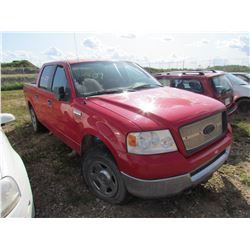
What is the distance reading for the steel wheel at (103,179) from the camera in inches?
99.9

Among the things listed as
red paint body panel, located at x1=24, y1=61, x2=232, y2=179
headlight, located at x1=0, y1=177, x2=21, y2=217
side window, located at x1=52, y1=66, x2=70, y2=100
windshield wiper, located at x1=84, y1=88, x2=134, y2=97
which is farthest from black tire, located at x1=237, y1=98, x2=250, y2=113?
headlight, located at x1=0, y1=177, x2=21, y2=217

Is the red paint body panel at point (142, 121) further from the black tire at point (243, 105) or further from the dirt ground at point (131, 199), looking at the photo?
the black tire at point (243, 105)

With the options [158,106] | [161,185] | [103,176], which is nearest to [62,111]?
[103,176]

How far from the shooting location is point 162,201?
2.77 metres

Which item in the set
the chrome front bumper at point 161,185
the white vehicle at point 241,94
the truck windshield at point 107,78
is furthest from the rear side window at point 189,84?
the chrome front bumper at point 161,185

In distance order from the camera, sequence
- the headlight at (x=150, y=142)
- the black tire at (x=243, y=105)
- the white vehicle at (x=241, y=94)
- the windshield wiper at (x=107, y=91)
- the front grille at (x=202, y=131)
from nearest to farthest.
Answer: the headlight at (x=150, y=142), the front grille at (x=202, y=131), the windshield wiper at (x=107, y=91), the white vehicle at (x=241, y=94), the black tire at (x=243, y=105)

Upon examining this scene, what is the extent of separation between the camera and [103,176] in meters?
2.62

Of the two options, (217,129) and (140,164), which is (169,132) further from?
(217,129)

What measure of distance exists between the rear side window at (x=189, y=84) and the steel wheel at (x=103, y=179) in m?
3.44

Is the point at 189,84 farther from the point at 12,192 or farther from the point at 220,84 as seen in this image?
the point at 12,192

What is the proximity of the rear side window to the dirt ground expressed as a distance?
1625 mm

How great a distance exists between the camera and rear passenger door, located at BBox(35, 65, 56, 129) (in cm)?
403

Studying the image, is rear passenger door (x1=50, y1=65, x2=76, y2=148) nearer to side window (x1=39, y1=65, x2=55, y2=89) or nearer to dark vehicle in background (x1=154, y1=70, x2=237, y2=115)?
side window (x1=39, y1=65, x2=55, y2=89)

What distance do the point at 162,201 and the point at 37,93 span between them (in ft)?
11.0
